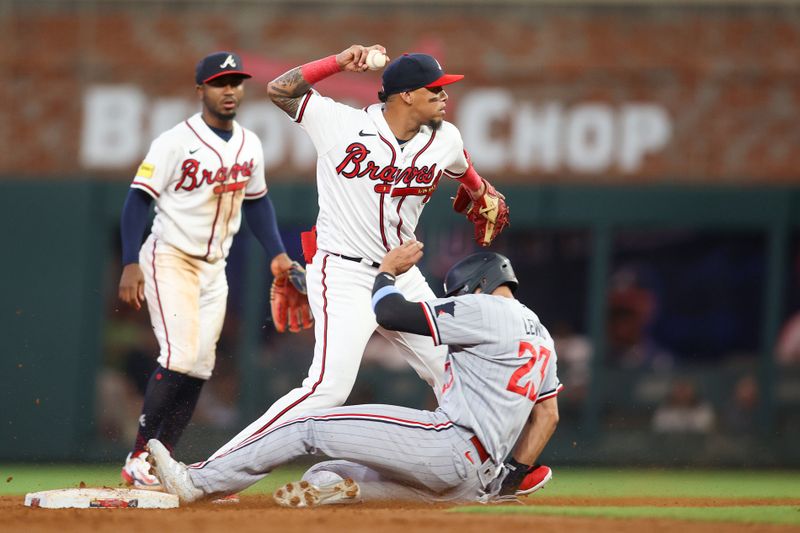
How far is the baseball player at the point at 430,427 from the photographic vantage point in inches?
193

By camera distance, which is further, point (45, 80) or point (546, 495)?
point (45, 80)

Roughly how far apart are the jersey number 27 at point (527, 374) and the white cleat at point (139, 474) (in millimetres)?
1815

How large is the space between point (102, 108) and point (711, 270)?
5.54 meters

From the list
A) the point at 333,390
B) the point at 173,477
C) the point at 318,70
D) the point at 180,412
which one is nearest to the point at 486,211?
the point at 318,70

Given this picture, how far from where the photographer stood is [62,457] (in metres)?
10.0

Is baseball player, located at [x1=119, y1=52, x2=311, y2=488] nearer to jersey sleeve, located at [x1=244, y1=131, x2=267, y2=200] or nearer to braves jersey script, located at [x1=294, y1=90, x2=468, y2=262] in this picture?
jersey sleeve, located at [x1=244, y1=131, x2=267, y2=200]

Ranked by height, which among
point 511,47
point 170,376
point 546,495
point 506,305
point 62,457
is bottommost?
point 62,457

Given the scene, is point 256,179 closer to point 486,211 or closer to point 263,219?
point 263,219

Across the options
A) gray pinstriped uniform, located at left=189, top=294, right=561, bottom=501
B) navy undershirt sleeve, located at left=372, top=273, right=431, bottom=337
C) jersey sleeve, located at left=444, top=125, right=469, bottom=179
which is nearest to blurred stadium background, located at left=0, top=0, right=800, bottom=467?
jersey sleeve, located at left=444, top=125, right=469, bottom=179

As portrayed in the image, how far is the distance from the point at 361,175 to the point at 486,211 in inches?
32.1

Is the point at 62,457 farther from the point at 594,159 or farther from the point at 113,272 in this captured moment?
the point at 594,159

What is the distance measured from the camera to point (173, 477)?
4.99 m

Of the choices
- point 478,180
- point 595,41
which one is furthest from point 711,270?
point 478,180

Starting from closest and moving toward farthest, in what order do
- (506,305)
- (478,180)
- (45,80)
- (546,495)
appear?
(506,305), (478,180), (546,495), (45,80)
